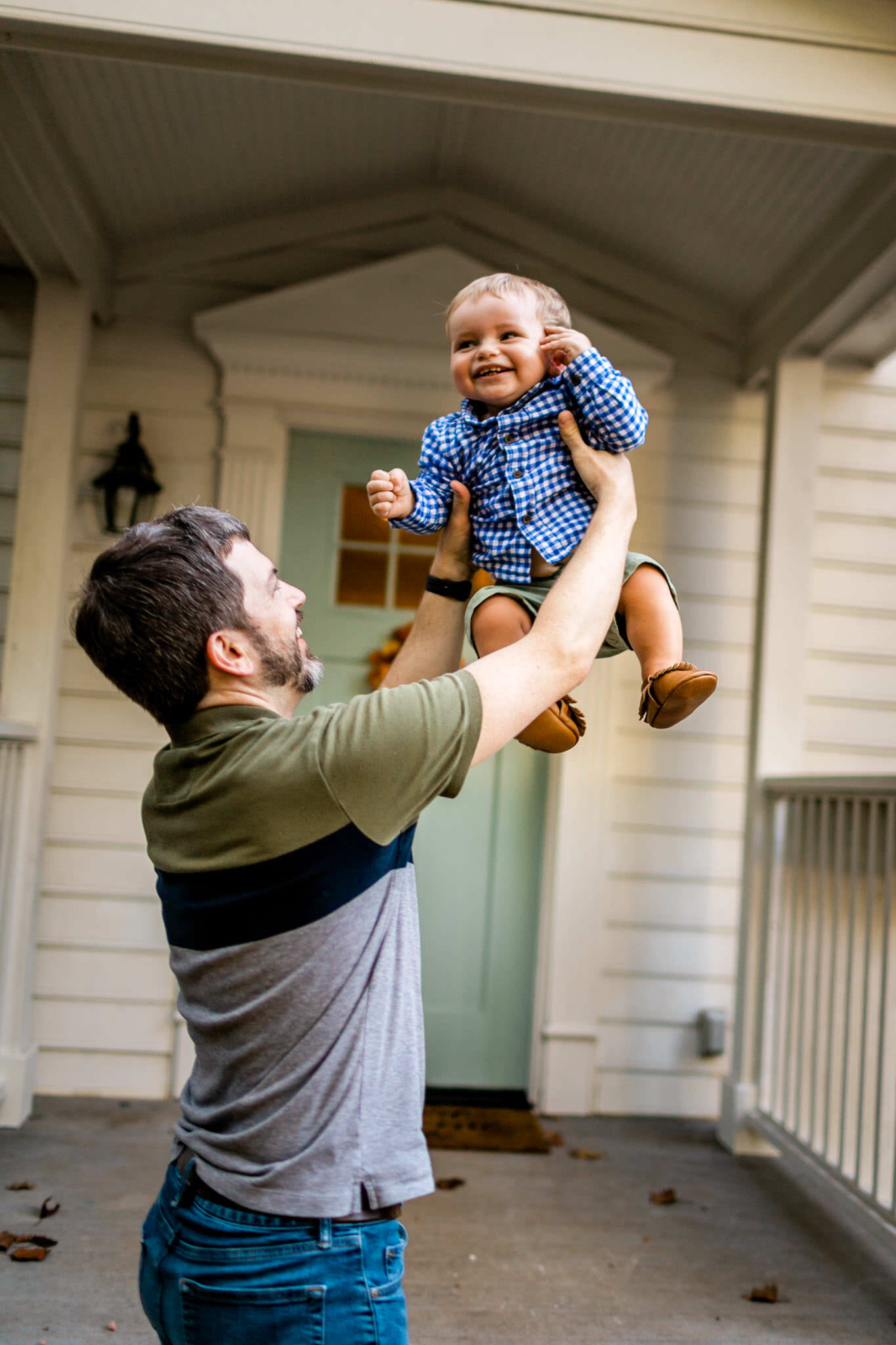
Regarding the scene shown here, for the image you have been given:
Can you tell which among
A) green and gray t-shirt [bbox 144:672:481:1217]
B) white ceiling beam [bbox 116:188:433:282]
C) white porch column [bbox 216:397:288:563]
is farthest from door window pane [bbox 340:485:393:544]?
green and gray t-shirt [bbox 144:672:481:1217]

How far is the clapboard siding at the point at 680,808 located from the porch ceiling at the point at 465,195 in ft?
1.63

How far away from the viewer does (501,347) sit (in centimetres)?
146

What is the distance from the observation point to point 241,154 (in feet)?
11.4

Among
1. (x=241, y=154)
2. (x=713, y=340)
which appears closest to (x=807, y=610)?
(x=713, y=340)

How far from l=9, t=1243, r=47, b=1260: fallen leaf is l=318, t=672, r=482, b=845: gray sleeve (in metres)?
2.15

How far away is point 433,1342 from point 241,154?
3.42m

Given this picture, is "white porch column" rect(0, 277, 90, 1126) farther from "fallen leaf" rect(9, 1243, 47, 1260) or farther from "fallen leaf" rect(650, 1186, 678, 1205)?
"fallen leaf" rect(650, 1186, 678, 1205)

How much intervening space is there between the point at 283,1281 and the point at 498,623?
2.64 ft

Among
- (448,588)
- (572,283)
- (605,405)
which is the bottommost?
(448,588)

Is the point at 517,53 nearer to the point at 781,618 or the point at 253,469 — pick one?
the point at 253,469

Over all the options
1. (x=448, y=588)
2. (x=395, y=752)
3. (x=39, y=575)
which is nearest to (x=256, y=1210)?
(x=395, y=752)

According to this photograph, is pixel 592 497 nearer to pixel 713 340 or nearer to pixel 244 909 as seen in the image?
pixel 244 909

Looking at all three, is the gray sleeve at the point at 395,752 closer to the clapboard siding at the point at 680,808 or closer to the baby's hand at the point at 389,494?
the baby's hand at the point at 389,494

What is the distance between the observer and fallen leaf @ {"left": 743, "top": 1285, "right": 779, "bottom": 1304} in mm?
2602
